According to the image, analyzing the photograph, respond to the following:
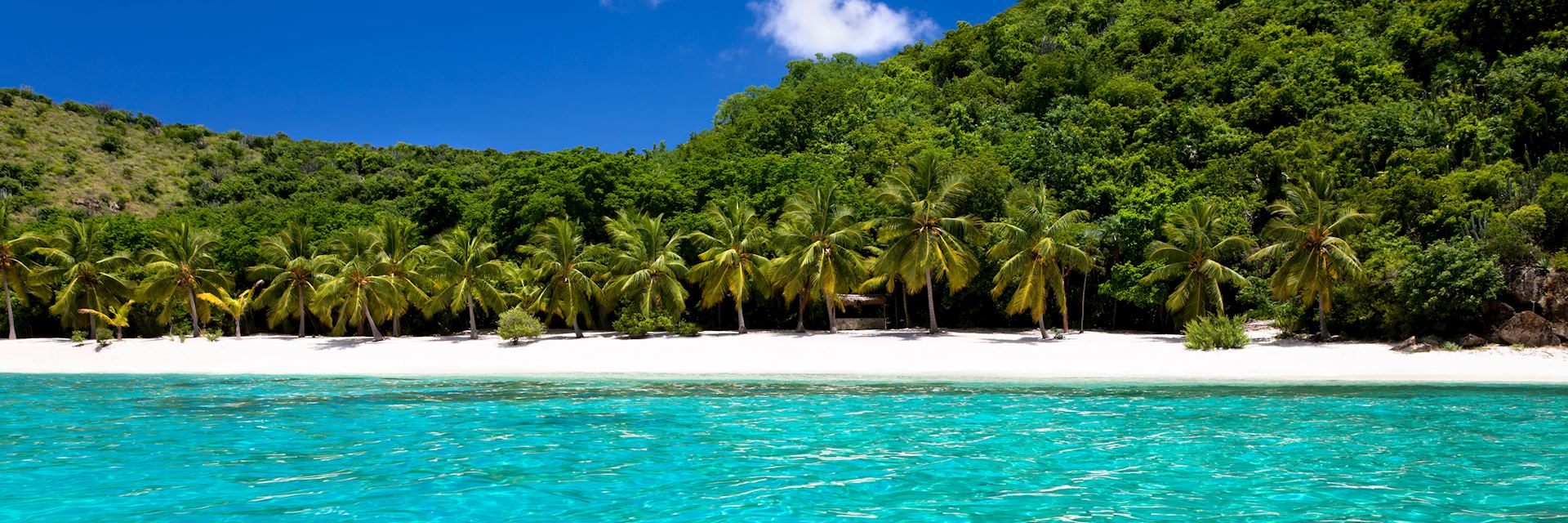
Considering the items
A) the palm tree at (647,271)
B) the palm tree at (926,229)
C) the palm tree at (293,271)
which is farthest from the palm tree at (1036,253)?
the palm tree at (293,271)

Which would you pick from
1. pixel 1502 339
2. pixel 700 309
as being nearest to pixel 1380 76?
pixel 1502 339

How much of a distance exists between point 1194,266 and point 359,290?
3148 cm

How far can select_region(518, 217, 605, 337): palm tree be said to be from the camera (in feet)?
117

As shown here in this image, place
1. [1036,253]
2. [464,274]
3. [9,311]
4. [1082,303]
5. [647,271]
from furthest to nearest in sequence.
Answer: [9,311] < [1082,303] < [464,274] < [647,271] < [1036,253]

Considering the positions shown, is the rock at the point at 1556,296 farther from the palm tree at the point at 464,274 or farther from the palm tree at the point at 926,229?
the palm tree at the point at 464,274

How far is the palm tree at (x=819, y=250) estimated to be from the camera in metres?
33.6

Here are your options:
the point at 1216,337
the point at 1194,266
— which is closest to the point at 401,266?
the point at 1216,337

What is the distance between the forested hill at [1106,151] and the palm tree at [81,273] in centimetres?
484

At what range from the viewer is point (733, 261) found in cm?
3569

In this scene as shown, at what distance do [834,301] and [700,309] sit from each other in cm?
975

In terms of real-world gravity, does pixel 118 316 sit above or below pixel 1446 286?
above

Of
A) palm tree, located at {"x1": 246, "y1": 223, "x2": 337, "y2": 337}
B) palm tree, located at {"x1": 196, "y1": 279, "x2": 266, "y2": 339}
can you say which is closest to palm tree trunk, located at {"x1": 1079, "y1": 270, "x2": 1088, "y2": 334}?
palm tree, located at {"x1": 246, "y1": 223, "x2": 337, "y2": 337}

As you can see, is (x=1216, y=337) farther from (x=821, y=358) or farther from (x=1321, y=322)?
(x=821, y=358)

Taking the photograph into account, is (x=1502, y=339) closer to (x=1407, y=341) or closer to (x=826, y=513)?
(x=1407, y=341)
